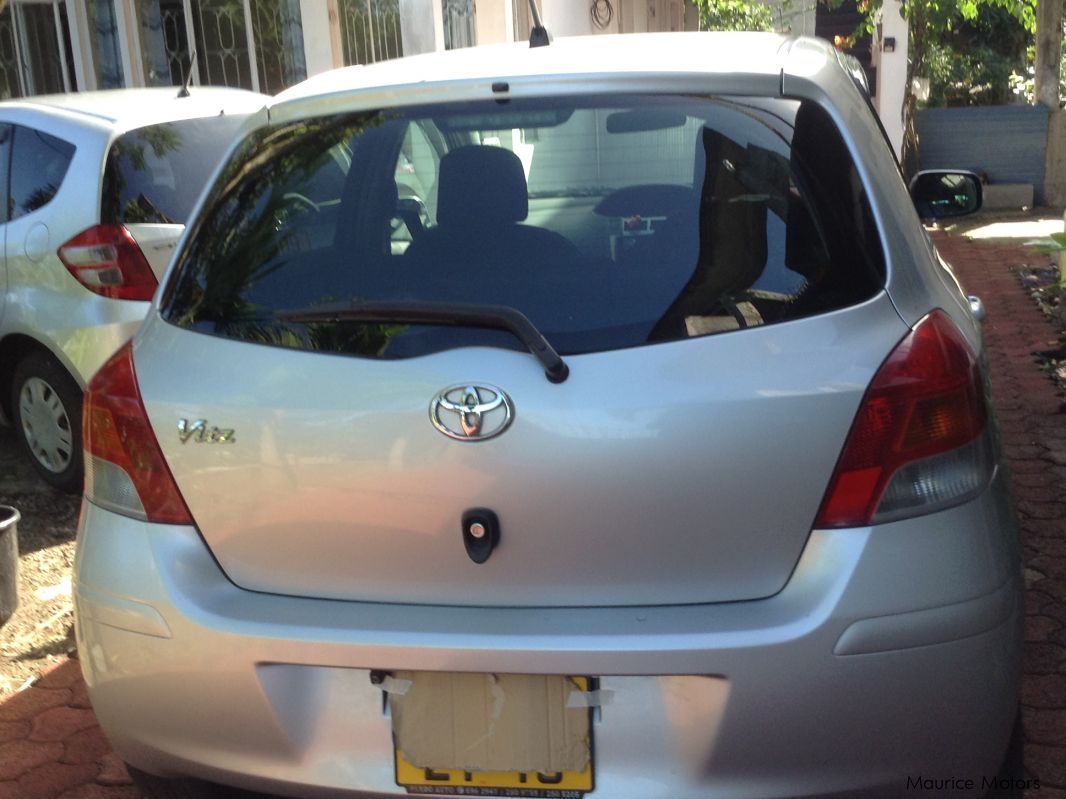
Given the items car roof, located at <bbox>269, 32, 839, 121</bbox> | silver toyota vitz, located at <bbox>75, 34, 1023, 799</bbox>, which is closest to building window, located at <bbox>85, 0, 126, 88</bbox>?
Answer: car roof, located at <bbox>269, 32, 839, 121</bbox>

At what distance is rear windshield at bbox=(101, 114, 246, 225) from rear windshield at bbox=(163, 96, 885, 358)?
2.47 m

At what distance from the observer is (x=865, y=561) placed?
219 cm

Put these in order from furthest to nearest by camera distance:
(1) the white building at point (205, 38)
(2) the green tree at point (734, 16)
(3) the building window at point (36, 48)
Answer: (2) the green tree at point (734, 16) → (3) the building window at point (36, 48) → (1) the white building at point (205, 38)

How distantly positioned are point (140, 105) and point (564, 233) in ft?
11.3

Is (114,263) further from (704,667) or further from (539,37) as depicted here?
(704,667)

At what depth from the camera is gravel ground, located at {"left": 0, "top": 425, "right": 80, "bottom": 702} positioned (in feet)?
13.4

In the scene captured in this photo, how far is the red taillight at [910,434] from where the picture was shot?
2217 mm

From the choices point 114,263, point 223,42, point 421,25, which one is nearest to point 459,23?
point 421,25

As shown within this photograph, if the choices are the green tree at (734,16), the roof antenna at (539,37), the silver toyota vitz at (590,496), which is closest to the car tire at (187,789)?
the silver toyota vitz at (590,496)

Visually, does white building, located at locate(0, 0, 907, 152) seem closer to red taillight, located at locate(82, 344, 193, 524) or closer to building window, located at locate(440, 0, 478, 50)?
building window, located at locate(440, 0, 478, 50)

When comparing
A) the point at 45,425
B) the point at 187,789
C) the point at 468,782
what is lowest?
the point at 45,425

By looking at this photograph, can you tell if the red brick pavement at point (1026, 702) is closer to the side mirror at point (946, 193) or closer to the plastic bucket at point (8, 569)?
the plastic bucket at point (8, 569)

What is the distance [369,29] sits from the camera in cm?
1302

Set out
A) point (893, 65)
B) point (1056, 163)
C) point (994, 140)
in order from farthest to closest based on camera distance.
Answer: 1. point (893, 65)
2. point (994, 140)
3. point (1056, 163)
